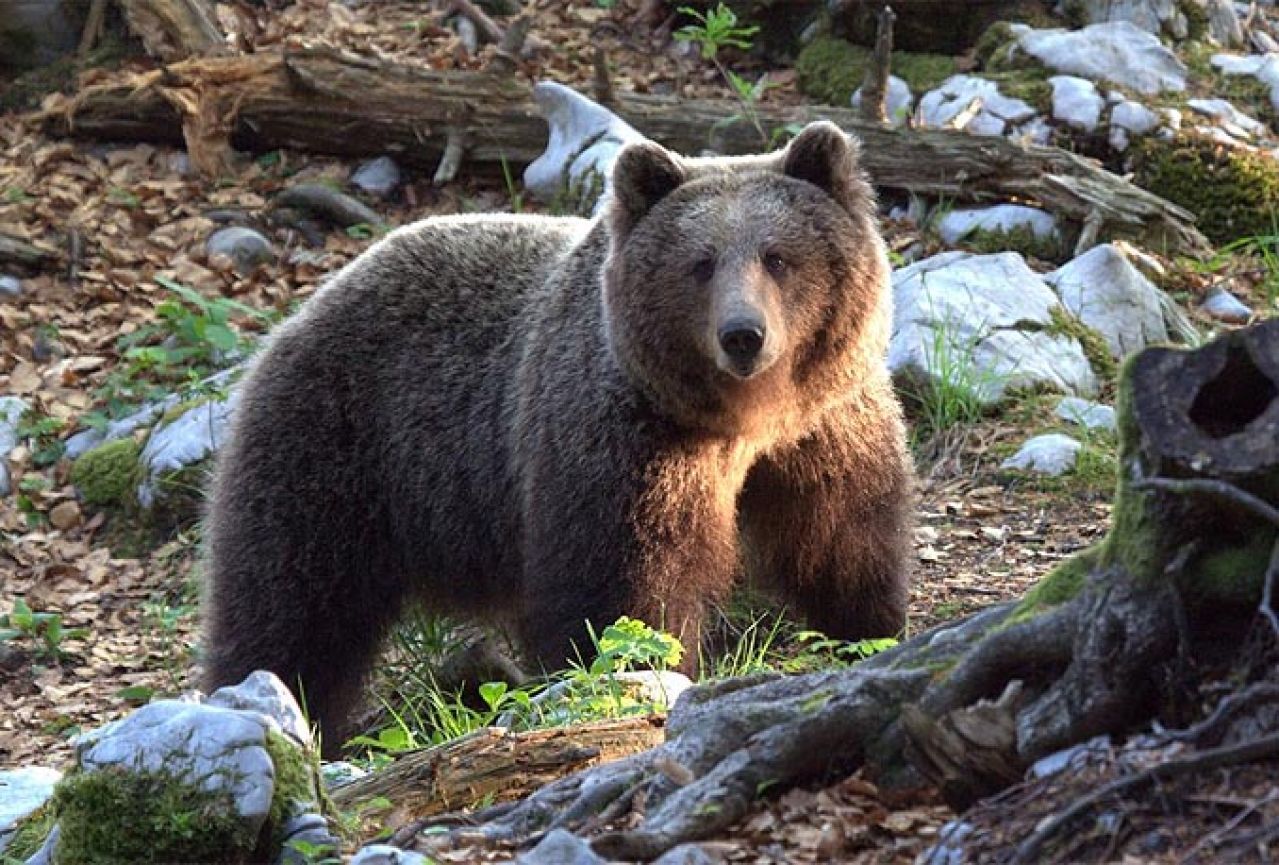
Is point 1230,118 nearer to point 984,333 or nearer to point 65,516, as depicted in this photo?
point 984,333

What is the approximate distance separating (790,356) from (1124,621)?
3387 mm

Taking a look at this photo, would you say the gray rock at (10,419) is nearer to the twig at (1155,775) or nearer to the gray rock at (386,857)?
the gray rock at (386,857)

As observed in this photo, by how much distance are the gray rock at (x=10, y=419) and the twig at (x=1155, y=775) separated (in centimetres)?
853

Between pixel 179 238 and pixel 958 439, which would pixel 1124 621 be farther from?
pixel 179 238

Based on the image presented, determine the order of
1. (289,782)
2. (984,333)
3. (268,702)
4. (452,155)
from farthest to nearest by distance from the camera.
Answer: (452,155) < (984,333) < (268,702) < (289,782)

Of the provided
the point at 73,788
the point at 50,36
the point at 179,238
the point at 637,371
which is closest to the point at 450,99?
the point at 179,238

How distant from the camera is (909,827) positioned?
336cm

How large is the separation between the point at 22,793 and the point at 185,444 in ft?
13.9

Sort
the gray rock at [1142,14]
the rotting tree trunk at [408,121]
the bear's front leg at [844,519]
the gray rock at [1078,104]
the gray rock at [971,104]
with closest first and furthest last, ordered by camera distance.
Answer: the bear's front leg at [844,519] → the rotting tree trunk at [408,121] → the gray rock at [1078,104] → the gray rock at [971,104] → the gray rock at [1142,14]

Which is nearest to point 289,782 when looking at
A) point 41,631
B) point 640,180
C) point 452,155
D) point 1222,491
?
point 1222,491

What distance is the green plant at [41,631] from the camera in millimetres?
8727

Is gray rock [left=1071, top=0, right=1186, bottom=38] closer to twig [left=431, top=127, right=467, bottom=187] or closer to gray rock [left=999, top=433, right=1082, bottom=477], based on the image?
twig [left=431, top=127, right=467, bottom=187]

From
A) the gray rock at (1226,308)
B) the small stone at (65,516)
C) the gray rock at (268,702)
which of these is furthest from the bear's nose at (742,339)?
the small stone at (65,516)

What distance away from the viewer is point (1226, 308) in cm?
967
